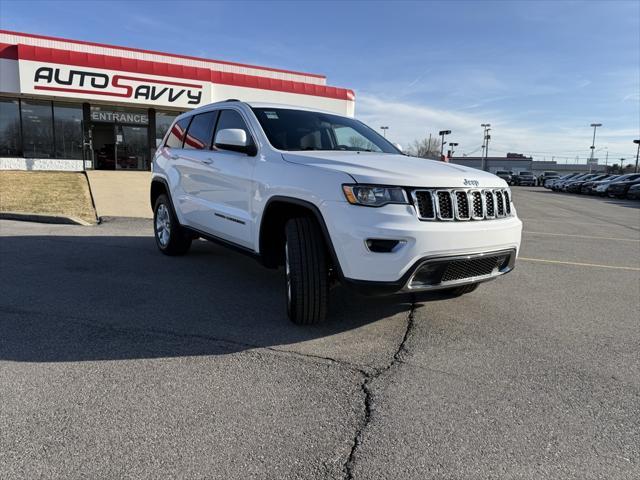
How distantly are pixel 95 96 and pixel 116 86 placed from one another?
0.96 meters

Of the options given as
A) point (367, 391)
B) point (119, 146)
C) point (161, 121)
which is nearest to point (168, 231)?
point (367, 391)

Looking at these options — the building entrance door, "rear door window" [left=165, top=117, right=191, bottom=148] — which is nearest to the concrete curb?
"rear door window" [left=165, top=117, right=191, bottom=148]

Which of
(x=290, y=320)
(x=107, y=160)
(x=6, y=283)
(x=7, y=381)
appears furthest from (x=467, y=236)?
(x=107, y=160)

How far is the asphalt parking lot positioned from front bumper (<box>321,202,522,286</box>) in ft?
1.92

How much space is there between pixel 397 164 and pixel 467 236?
822 mm

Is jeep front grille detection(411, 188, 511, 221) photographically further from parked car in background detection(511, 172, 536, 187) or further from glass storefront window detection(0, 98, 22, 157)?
parked car in background detection(511, 172, 536, 187)

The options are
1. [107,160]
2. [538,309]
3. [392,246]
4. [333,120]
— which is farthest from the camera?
[107,160]

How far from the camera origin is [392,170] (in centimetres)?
358

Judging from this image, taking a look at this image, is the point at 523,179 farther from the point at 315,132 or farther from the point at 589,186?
the point at 315,132

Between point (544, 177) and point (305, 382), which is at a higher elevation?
point (544, 177)

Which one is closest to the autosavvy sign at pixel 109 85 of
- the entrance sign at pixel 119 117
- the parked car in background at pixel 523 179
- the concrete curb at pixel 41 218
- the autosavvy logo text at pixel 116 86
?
the autosavvy logo text at pixel 116 86

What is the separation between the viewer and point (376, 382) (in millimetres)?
3037

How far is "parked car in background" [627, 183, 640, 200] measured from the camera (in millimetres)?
28422

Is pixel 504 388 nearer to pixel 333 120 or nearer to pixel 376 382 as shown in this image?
pixel 376 382
